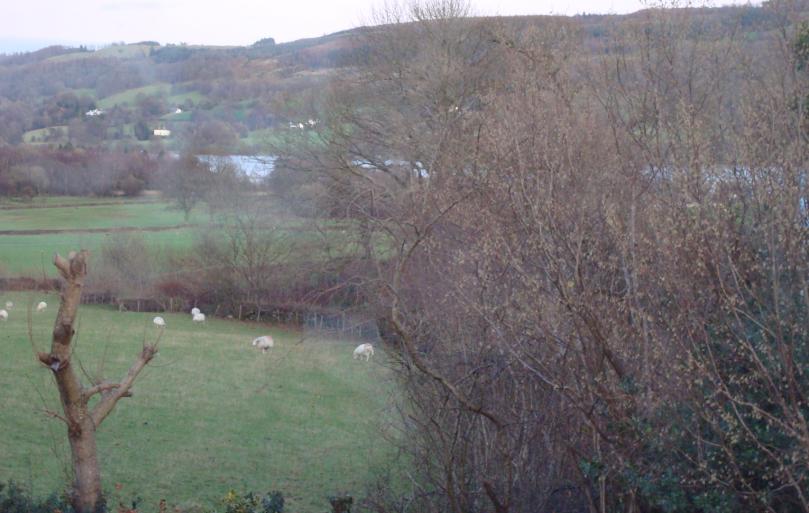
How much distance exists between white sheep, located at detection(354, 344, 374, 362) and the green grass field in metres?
0.19

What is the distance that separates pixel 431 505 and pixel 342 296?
13.5 ft

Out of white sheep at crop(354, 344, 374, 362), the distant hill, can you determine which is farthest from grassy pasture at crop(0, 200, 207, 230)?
white sheep at crop(354, 344, 374, 362)

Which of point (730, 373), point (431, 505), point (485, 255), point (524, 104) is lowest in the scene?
point (431, 505)

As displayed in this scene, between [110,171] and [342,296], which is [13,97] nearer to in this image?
[110,171]

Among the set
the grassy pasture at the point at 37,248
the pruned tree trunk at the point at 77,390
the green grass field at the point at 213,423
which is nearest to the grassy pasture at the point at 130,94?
the grassy pasture at the point at 37,248

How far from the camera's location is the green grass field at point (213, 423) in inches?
442

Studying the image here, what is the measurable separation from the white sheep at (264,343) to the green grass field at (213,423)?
0.81ft

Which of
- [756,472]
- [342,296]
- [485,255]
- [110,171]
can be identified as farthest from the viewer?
[110,171]

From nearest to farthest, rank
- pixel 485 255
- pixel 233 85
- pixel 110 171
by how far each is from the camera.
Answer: pixel 485 255 → pixel 110 171 → pixel 233 85

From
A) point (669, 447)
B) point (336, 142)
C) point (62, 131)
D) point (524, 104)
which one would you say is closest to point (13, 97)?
point (62, 131)

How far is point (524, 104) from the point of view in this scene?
24.8 ft

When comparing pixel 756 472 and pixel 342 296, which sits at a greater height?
Result: pixel 756 472

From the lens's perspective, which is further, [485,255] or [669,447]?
[485,255]

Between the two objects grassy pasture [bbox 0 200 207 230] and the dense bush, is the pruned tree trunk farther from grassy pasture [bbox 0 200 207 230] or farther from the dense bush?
grassy pasture [bbox 0 200 207 230]
